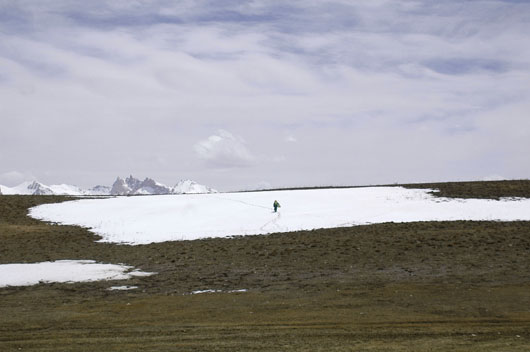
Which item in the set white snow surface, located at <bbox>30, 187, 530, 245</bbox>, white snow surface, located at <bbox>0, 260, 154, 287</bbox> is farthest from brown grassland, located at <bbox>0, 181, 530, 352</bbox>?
white snow surface, located at <bbox>30, 187, 530, 245</bbox>

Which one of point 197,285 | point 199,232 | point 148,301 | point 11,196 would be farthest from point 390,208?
point 11,196

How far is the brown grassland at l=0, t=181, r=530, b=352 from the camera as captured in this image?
10.3 m

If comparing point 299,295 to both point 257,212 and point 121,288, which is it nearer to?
point 121,288

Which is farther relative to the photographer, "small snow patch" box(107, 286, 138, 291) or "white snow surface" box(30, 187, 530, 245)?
"white snow surface" box(30, 187, 530, 245)

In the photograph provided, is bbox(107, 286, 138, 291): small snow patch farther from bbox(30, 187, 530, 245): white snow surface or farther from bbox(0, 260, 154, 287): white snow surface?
bbox(30, 187, 530, 245): white snow surface

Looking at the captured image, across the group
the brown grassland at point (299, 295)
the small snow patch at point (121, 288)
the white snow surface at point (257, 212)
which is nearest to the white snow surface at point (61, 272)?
the brown grassland at point (299, 295)

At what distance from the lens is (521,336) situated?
1011cm

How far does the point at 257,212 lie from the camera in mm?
37281

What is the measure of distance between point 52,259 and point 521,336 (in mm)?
21342

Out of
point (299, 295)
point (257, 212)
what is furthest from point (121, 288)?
point (257, 212)

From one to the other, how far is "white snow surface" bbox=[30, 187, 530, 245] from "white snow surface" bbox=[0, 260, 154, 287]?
6954mm

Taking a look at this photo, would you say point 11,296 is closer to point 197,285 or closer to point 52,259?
point 197,285

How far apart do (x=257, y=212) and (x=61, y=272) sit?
18.4 m

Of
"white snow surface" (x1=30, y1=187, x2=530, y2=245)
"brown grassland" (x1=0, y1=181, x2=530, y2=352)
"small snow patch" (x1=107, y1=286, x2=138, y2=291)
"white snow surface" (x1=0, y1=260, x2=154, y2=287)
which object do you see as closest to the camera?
"brown grassland" (x1=0, y1=181, x2=530, y2=352)
